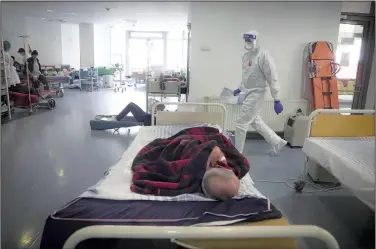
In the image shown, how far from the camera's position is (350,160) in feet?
6.99

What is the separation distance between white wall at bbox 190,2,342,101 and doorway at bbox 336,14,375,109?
579mm

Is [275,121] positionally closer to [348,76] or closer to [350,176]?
[348,76]

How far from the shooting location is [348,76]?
5.48m

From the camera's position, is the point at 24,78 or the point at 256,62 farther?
the point at 24,78

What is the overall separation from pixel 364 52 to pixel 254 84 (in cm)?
256

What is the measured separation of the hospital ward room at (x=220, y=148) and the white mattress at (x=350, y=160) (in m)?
0.01

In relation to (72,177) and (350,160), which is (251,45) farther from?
(72,177)

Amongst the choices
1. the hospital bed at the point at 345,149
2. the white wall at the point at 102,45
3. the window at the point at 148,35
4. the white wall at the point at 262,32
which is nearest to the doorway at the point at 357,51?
the white wall at the point at 262,32

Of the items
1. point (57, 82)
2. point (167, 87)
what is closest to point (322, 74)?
point (167, 87)

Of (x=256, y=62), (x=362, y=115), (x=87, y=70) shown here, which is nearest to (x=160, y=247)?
(x=362, y=115)

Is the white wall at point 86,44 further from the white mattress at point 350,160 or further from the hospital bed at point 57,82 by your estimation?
the white mattress at point 350,160

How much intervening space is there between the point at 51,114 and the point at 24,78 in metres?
1.67

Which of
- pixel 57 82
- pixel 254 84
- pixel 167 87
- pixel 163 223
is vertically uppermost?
pixel 254 84

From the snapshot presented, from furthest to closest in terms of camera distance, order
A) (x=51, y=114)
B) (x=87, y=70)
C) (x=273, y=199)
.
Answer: (x=87, y=70)
(x=51, y=114)
(x=273, y=199)
